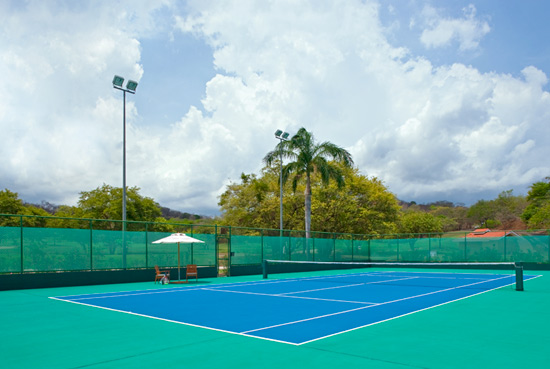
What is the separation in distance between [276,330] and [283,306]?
3.65 meters

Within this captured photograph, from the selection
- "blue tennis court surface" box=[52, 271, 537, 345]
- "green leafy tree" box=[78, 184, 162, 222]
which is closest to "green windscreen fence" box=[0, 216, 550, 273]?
"blue tennis court surface" box=[52, 271, 537, 345]

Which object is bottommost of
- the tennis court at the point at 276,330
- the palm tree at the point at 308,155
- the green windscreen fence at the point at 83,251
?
the tennis court at the point at 276,330

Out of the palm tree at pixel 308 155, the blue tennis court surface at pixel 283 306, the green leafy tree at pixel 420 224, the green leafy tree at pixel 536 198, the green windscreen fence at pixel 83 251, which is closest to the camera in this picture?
the blue tennis court surface at pixel 283 306

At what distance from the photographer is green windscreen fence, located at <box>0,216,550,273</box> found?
18.4 meters

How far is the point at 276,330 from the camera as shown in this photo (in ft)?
29.7

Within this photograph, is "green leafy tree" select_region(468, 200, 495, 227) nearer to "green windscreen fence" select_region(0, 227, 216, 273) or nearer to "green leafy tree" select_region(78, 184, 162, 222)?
"green leafy tree" select_region(78, 184, 162, 222)

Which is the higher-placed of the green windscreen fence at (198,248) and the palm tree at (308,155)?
the palm tree at (308,155)

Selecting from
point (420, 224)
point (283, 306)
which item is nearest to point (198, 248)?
point (283, 306)

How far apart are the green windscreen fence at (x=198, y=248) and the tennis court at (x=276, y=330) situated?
3.32 meters

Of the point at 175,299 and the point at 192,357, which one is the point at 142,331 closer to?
the point at 192,357

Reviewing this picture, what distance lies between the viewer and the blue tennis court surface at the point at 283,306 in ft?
30.8

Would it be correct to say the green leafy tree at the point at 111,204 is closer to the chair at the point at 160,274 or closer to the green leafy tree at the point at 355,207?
the green leafy tree at the point at 355,207

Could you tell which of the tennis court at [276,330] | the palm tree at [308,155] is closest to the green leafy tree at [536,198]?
the palm tree at [308,155]

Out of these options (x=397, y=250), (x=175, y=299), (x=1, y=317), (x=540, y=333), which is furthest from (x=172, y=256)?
(x=397, y=250)
